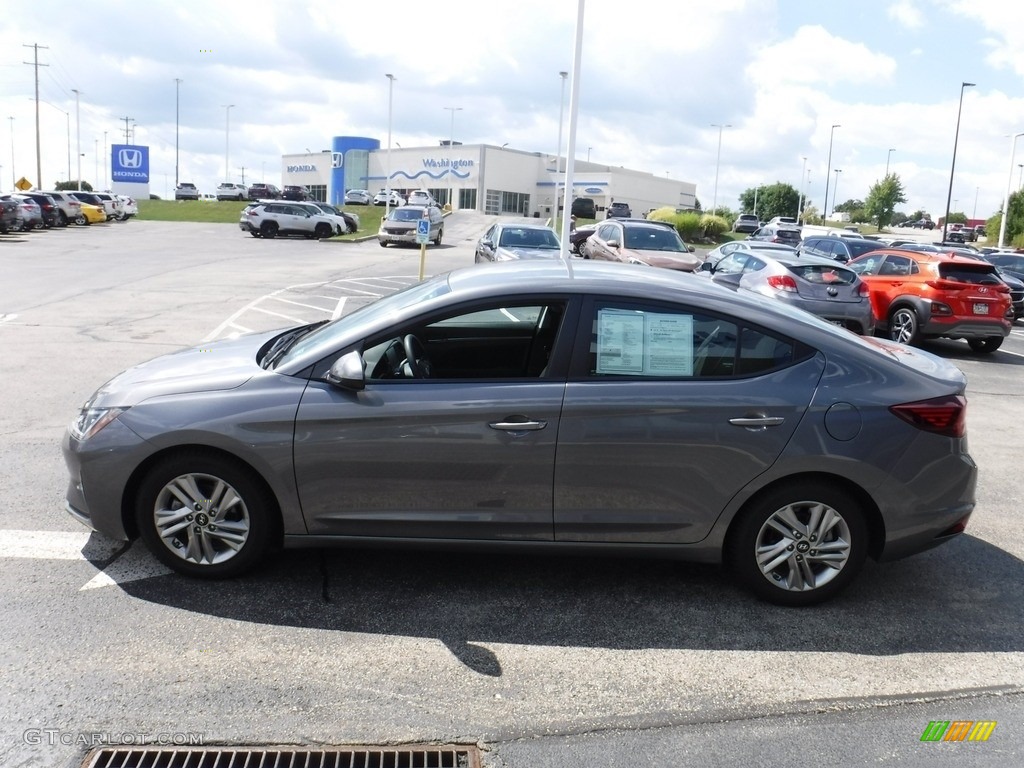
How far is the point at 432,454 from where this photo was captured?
4.27 meters

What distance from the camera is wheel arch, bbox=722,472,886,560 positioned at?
4.38 meters

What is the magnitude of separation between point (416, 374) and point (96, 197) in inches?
1949

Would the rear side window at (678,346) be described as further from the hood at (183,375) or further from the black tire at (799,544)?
the hood at (183,375)

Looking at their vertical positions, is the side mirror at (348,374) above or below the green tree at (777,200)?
below

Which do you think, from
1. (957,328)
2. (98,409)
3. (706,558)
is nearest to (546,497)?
(706,558)

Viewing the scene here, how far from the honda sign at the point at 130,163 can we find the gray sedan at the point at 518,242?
60826 mm

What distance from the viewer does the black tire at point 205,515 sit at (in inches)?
172

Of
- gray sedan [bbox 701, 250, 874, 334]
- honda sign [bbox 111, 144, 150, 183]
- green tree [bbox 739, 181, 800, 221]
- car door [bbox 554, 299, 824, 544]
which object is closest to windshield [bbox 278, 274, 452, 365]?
car door [bbox 554, 299, 824, 544]

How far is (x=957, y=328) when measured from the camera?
14.5 metres

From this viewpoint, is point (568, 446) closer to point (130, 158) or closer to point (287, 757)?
point (287, 757)

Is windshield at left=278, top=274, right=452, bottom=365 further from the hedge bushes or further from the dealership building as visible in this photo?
the dealership building

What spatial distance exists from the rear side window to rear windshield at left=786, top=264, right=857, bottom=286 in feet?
34.1

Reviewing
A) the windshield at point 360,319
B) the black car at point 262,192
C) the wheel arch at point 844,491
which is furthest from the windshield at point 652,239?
the black car at point 262,192

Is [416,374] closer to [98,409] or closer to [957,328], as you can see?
[98,409]
